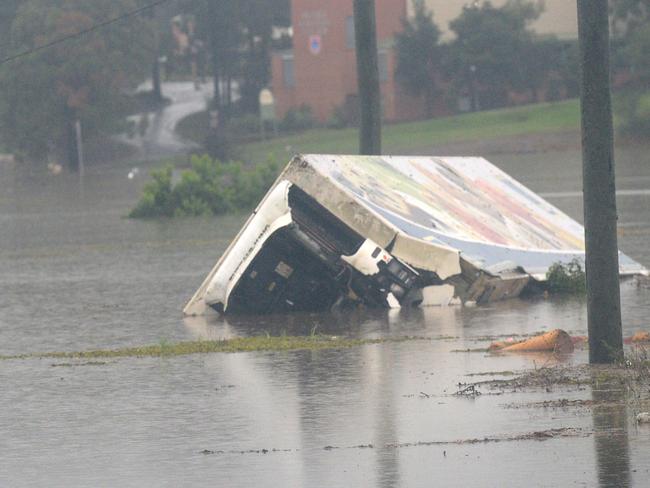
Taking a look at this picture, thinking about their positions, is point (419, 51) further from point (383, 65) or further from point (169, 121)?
point (169, 121)

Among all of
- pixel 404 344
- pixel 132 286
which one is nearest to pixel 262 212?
pixel 404 344

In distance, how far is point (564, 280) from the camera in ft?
61.5

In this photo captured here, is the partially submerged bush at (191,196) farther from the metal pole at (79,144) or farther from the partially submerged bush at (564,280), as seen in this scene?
the metal pole at (79,144)

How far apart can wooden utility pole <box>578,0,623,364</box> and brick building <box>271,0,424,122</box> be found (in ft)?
254

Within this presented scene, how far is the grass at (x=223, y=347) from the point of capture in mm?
14492

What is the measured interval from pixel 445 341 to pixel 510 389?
9.94ft

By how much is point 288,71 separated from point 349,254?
79.1 m

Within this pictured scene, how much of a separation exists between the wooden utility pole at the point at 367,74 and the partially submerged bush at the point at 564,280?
233 inches

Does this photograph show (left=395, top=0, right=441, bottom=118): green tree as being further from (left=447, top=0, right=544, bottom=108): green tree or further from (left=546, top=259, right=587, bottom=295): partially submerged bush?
(left=546, top=259, right=587, bottom=295): partially submerged bush

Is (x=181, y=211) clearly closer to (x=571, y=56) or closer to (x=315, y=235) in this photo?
(x=315, y=235)

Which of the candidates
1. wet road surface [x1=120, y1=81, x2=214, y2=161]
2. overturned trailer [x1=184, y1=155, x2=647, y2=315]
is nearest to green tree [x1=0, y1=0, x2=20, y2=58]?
wet road surface [x1=120, y1=81, x2=214, y2=161]

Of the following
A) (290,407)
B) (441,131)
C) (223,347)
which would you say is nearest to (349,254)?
(223,347)

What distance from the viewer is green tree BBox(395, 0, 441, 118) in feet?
288

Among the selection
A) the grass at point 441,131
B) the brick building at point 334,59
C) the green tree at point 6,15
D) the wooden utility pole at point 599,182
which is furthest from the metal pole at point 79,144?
the wooden utility pole at point 599,182
